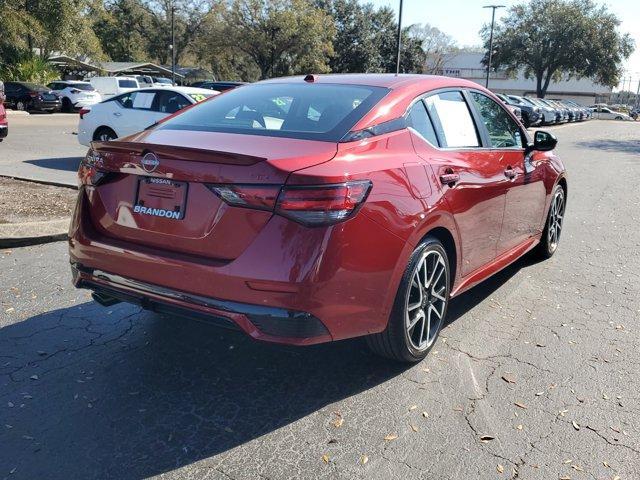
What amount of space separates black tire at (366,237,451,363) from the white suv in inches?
1194

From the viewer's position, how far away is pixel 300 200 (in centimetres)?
278

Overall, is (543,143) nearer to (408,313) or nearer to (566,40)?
(408,313)

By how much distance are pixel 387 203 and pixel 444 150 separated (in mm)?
883

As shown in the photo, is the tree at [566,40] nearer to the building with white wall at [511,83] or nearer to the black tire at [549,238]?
the building with white wall at [511,83]

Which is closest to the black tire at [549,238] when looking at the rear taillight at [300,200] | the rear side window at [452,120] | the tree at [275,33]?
the rear side window at [452,120]

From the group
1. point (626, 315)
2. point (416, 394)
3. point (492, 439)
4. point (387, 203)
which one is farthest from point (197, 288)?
point (626, 315)

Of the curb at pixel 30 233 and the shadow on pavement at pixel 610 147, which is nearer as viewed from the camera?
the curb at pixel 30 233

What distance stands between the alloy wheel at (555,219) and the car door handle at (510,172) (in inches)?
57.3

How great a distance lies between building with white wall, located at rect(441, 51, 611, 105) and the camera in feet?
302

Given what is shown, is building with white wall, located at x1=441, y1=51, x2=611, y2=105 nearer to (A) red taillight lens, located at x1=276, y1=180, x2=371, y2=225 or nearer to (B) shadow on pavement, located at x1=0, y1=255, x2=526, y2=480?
(B) shadow on pavement, located at x1=0, y1=255, x2=526, y2=480

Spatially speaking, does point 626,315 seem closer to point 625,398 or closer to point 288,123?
point 625,398

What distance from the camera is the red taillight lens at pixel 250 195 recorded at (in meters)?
2.80

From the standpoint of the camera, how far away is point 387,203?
10.2 ft

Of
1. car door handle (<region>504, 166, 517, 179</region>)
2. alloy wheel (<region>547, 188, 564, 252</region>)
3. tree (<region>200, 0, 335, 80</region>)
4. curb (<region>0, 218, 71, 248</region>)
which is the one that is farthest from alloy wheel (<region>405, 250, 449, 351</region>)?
tree (<region>200, 0, 335, 80</region>)
